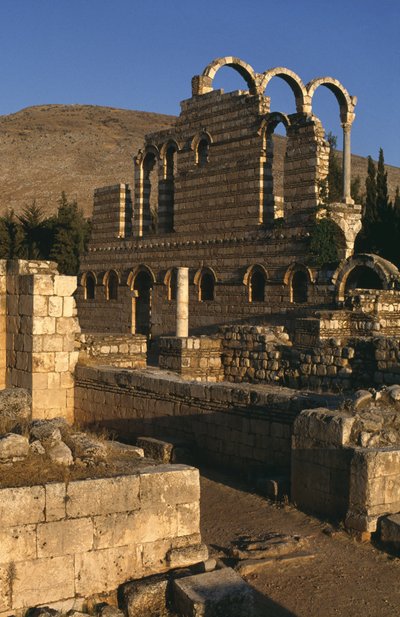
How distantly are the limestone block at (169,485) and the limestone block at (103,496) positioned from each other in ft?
0.28

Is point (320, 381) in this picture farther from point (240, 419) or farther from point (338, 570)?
point (338, 570)

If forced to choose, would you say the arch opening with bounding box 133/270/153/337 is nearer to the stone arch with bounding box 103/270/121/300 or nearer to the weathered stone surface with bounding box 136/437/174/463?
the stone arch with bounding box 103/270/121/300

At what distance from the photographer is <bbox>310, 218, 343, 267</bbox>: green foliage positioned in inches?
727

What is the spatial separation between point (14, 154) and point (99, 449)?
7092 centimetres

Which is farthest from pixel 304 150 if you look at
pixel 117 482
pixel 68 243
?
pixel 68 243

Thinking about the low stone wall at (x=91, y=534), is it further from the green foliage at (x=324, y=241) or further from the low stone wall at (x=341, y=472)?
the green foliage at (x=324, y=241)

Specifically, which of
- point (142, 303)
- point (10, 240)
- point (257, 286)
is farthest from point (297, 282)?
point (10, 240)

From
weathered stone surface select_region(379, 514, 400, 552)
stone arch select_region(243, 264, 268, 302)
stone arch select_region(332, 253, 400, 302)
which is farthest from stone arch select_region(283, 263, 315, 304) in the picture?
weathered stone surface select_region(379, 514, 400, 552)

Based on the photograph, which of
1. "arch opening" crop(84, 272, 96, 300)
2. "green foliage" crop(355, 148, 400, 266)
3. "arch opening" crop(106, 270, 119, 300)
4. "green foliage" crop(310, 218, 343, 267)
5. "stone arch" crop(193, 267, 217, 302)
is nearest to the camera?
"green foliage" crop(310, 218, 343, 267)

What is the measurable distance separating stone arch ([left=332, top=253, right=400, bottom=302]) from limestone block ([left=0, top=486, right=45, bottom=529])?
1330cm

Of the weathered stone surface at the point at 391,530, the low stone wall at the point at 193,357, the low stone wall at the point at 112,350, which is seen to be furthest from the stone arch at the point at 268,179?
the weathered stone surface at the point at 391,530

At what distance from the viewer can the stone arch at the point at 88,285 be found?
89.4 feet

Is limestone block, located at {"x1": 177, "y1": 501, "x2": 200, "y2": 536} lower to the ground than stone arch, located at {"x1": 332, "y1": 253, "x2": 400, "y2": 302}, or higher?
lower

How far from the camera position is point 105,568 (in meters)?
5.34
